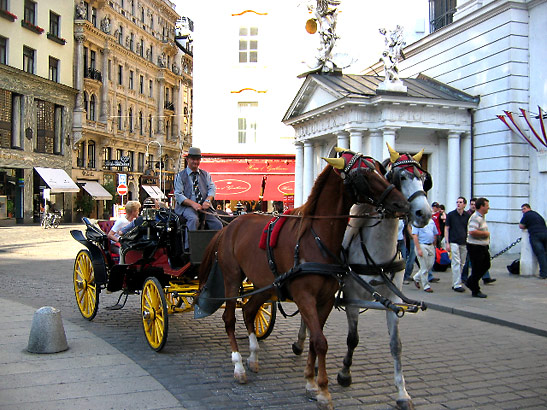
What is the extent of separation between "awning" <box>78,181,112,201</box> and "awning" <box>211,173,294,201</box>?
20968 millimetres

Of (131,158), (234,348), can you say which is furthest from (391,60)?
(131,158)

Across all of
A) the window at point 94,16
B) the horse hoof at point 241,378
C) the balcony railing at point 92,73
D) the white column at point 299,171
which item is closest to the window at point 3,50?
the balcony railing at point 92,73

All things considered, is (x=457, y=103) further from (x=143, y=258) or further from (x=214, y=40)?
(x=214, y=40)

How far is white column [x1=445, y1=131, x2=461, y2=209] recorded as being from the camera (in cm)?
1833

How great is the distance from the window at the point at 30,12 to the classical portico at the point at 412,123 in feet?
92.2

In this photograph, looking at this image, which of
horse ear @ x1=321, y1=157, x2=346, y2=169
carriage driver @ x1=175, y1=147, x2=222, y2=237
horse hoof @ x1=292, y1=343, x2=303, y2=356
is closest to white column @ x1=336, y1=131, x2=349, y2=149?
carriage driver @ x1=175, y1=147, x2=222, y2=237

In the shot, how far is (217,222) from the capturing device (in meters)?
7.47

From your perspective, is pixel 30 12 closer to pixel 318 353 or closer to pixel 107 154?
pixel 107 154

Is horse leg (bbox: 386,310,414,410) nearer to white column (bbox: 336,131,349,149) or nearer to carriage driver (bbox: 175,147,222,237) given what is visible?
carriage driver (bbox: 175,147,222,237)

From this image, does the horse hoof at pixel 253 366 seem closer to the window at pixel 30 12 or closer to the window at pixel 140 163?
the window at pixel 30 12

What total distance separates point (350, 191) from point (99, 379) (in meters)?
3.09

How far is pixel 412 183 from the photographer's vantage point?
4723 millimetres

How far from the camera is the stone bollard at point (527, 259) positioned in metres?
13.0

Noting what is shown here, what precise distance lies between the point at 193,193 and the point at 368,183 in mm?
3380
